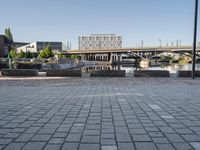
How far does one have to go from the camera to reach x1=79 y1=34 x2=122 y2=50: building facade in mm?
133000

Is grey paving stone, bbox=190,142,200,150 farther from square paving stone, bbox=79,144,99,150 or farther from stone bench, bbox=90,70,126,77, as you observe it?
stone bench, bbox=90,70,126,77

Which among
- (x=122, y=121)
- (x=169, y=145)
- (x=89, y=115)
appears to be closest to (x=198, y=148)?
(x=169, y=145)

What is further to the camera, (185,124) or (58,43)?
(58,43)

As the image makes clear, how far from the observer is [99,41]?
5315 inches

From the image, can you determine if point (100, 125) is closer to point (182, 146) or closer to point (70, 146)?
point (70, 146)

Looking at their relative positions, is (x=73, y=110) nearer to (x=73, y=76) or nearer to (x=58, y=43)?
(x=73, y=76)

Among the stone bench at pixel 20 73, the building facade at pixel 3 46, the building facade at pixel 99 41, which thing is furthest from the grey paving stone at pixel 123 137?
the building facade at pixel 99 41

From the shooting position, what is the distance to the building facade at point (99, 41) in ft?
436

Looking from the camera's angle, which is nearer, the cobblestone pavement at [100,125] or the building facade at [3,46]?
the cobblestone pavement at [100,125]

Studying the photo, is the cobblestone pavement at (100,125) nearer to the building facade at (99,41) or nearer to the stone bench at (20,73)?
the stone bench at (20,73)

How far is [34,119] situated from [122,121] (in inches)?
81.8

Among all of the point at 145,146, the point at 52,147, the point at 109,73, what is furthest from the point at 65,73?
the point at 145,146

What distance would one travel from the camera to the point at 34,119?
211 inches

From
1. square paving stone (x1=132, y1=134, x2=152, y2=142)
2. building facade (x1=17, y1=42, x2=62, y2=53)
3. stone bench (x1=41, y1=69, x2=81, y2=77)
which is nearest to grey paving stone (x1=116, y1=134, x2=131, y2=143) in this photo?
square paving stone (x1=132, y1=134, x2=152, y2=142)
